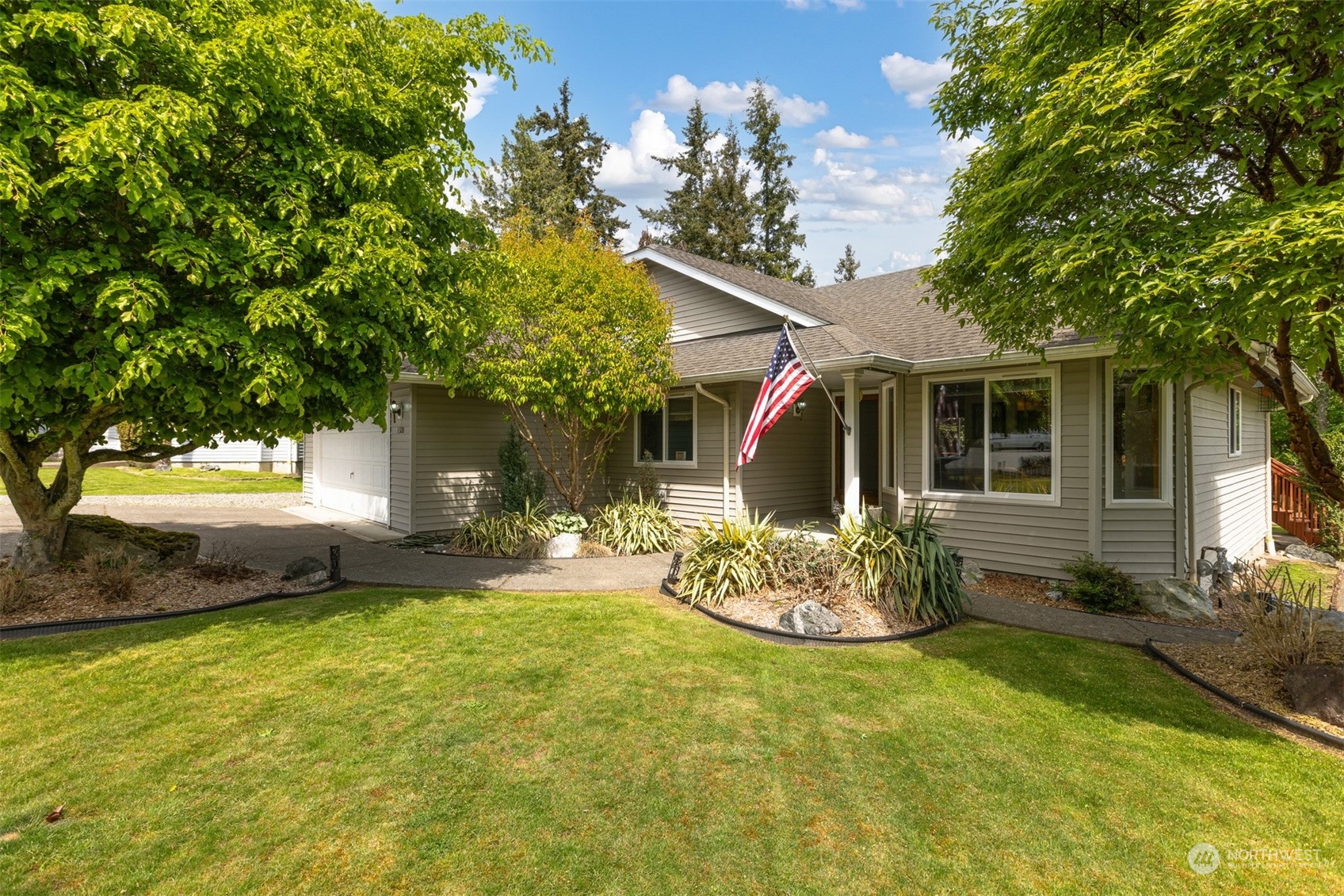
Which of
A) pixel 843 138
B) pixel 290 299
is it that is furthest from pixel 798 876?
pixel 843 138

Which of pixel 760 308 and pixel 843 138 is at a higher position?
pixel 843 138

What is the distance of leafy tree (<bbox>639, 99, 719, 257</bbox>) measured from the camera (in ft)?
101

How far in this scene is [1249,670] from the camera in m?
4.83

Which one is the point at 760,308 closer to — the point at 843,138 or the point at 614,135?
the point at 843,138

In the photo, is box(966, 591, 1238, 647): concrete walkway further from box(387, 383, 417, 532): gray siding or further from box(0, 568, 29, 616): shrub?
box(0, 568, 29, 616): shrub

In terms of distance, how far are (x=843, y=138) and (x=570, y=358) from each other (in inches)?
984

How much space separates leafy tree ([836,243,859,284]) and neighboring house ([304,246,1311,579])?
30.9 meters

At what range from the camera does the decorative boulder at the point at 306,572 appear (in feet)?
23.9

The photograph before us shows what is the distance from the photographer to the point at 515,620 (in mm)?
6117

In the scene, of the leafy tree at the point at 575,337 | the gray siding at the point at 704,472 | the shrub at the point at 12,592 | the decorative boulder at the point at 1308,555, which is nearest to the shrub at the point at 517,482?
the leafy tree at the point at 575,337

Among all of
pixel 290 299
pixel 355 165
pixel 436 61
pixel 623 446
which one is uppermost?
pixel 436 61

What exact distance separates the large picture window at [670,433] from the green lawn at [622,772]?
651 centimetres

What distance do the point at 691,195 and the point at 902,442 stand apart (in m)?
26.2

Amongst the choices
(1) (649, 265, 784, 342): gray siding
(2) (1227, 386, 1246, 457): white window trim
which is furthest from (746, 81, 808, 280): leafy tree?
(2) (1227, 386, 1246, 457): white window trim
